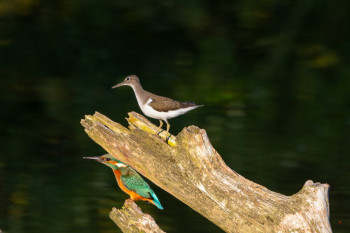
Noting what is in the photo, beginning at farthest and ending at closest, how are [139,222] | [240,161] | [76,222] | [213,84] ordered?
[213,84] → [240,161] → [76,222] → [139,222]

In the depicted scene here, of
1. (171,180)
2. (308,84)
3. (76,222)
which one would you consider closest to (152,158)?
(171,180)

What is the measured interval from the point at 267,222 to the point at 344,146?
3.26 metres

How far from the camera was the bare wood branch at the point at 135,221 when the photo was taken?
3125 mm

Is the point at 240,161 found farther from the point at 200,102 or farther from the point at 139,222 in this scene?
the point at 139,222

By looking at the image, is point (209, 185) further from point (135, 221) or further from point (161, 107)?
point (161, 107)

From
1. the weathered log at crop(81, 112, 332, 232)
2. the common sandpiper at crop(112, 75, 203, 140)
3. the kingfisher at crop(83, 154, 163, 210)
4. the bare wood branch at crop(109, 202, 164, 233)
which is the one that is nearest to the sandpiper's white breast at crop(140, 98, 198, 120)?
the common sandpiper at crop(112, 75, 203, 140)

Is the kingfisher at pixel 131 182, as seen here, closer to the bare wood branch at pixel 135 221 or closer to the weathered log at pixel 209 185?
the bare wood branch at pixel 135 221

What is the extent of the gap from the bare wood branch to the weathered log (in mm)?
211

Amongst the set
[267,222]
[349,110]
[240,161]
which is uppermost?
[349,110]

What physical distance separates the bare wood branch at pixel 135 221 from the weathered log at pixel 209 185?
0.69 ft

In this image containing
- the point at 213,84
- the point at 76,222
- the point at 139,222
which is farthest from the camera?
the point at 213,84

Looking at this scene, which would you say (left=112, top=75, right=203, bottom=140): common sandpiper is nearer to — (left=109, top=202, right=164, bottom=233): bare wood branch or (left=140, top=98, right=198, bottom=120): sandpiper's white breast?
(left=140, top=98, right=198, bottom=120): sandpiper's white breast

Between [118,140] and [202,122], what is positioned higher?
[202,122]

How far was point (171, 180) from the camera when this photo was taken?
326 centimetres
